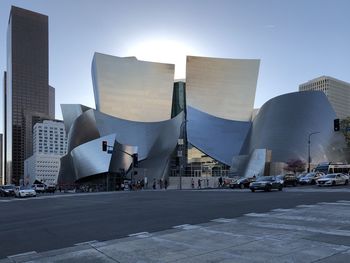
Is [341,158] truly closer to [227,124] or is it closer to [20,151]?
[227,124]

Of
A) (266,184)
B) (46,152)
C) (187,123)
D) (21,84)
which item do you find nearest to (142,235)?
(266,184)

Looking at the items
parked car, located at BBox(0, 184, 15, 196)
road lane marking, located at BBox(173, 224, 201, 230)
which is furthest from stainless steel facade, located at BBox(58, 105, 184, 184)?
road lane marking, located at BBox(173, 224, 201, 230)

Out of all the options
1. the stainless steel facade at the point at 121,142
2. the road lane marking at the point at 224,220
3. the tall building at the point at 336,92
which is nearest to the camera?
the road lane marking at the point at 224,220

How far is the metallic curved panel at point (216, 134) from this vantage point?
9556 cm

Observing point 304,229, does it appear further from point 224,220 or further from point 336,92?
point 336,92

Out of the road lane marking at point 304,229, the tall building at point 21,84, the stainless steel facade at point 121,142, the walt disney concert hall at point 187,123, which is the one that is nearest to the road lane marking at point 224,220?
the road lane marking at point 304,229

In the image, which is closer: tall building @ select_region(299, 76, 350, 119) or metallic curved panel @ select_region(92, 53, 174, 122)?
metallic curved panel @ select_region(92, 53, 174, 122)

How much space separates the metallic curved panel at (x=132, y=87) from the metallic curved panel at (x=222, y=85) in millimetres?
5663

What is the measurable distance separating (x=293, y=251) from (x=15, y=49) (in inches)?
7948

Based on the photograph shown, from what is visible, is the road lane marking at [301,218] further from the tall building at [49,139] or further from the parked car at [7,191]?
the tall building at [49,139]

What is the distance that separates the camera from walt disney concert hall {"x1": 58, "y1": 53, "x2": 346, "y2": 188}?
8088 cm

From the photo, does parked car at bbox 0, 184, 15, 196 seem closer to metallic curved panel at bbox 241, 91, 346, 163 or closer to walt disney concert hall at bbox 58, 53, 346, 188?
walt disney concert hall at bbox 58, 53, 346, 188

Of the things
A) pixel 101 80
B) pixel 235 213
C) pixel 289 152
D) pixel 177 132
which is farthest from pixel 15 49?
pixel 235 213

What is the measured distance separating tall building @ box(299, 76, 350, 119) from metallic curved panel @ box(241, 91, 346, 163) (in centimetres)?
5325
